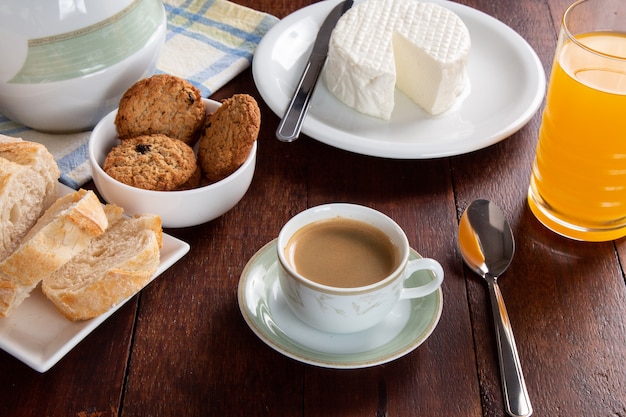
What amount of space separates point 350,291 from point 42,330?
490 millimetres

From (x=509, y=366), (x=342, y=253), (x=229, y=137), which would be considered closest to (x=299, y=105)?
(x=229, y=137)

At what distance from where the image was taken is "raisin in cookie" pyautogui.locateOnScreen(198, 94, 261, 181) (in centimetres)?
134

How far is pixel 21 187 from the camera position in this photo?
1281 mm

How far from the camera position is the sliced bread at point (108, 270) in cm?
112

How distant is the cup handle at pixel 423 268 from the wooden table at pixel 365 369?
9cm

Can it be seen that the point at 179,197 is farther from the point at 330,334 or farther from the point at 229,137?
the point at 330,334


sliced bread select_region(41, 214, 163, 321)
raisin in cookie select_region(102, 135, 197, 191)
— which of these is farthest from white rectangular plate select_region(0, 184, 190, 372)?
raisin in cookie select_region(102, 135, 197, 191)

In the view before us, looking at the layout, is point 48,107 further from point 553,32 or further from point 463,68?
point 553,32

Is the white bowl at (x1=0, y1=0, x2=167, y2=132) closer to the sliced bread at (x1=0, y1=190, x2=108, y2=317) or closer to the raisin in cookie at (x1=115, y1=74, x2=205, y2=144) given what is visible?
the raisin in cookie at (x1=115, y1=74, x2=205, y2=144)

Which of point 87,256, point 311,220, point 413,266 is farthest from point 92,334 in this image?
point 413,266

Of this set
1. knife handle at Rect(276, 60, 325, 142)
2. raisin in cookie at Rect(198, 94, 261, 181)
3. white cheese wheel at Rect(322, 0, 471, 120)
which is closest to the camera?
raisin in cookie at Rect(198, 94, 261, 181)

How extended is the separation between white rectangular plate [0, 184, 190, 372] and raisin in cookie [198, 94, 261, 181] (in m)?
0.21

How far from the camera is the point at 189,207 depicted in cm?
132

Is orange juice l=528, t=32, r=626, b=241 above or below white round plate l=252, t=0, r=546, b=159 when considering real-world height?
above
